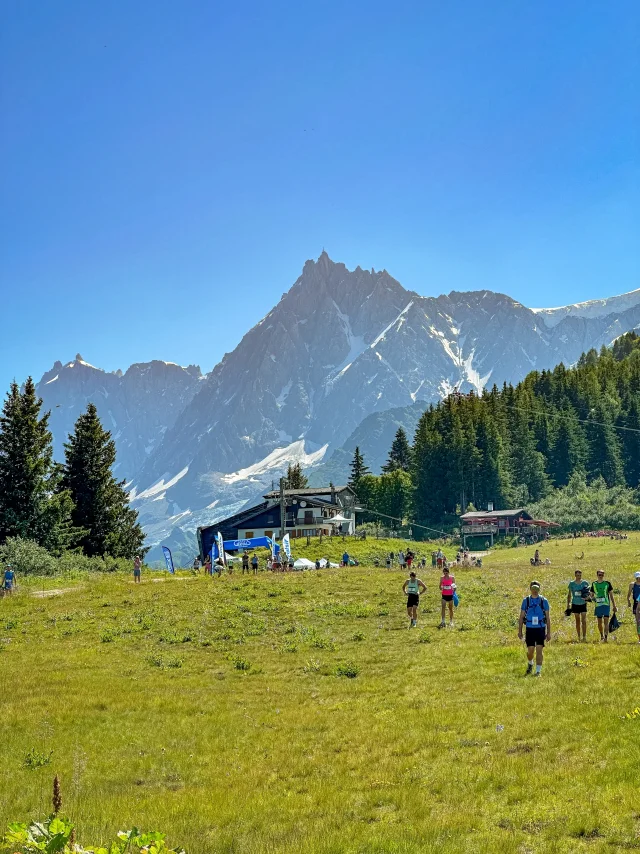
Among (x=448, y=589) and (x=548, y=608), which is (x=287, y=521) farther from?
(x=548, y=608)

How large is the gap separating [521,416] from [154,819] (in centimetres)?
13815

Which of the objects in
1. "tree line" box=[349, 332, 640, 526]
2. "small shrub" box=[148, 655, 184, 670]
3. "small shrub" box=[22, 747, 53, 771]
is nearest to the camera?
"small shrub" box=[22, 747, 53, 771]

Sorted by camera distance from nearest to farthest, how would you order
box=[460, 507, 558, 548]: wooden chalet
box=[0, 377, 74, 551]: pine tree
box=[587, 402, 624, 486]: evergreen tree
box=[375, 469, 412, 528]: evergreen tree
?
box=[0, 377, 74, 551]: pine tree, box=[460, 507, 558, 548]: wooden chalet, box=[587, 402, 624, 486]: evergreen tree, box=[375, 469, 412, 528]: evergreen tree

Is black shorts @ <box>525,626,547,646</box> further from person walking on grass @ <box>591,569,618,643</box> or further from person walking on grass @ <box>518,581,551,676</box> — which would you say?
person walking on grass @ <box>591,569,618,643</box>

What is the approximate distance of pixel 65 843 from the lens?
17.2 feet

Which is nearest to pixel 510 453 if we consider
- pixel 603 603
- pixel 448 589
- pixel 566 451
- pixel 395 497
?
pixel 566 451

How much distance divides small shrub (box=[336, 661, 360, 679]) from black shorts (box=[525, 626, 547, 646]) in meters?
5.63

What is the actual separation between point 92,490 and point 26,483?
11435mm

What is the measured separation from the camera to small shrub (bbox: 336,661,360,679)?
21094 mm

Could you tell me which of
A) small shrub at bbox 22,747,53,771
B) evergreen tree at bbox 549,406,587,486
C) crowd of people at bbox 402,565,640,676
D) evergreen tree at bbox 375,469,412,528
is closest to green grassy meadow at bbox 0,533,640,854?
small shrub at bbox 22,747,53,771

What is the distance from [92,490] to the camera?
72.8 metres

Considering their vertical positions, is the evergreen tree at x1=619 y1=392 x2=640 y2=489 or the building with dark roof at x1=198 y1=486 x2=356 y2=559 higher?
the evergreen tree at x1=619 y1=392 x2=640 y2=489

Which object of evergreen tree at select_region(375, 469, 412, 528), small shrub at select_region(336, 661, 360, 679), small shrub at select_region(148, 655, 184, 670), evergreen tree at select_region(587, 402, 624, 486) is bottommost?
small shrub at select_region(336, 661, 360, 679)

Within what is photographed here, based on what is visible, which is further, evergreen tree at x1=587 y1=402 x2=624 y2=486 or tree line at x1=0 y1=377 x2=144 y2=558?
evergreen tree at x1=587 y1=402 x2=624 y2=486
